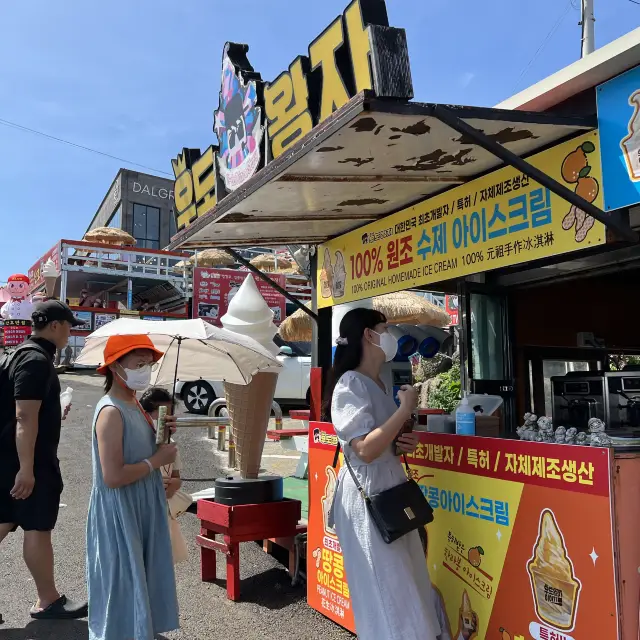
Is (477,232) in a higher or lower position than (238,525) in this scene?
higher

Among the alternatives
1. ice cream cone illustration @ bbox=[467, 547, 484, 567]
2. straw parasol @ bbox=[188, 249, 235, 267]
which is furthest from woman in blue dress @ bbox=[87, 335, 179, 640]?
straw parasol @ bbox=[188, 249, 235, 267]

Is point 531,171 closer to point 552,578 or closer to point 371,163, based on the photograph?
point 371,163

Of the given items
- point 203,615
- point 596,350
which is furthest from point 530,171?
point 596,350

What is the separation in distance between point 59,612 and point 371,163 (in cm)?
354

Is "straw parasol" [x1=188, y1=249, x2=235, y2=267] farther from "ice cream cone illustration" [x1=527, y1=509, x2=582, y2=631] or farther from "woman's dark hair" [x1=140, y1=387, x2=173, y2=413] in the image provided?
"ice cream cone illustration" [x1=527, y1=509, x2=582, y2=631]

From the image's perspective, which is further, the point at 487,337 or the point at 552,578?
the point at 487,337

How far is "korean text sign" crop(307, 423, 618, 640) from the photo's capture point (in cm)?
272

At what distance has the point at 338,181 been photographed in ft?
12.8

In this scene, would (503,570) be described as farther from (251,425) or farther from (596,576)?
(251,425)

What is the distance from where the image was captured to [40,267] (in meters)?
25.6

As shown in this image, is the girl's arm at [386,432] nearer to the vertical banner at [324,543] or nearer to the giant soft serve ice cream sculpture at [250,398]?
the vertical banner at [324,543]

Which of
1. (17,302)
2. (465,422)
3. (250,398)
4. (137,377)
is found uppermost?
(17,302)

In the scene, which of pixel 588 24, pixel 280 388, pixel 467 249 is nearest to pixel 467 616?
pixel 467 249

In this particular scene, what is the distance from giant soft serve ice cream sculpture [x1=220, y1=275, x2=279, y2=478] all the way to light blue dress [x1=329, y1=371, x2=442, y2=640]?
2291 millimetres
